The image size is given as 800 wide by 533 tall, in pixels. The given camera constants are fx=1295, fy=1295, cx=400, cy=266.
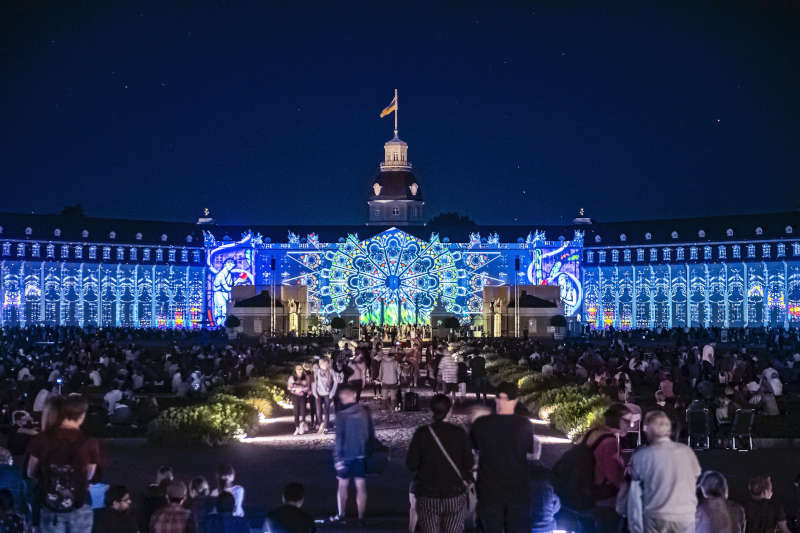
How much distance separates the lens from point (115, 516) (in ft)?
38.4

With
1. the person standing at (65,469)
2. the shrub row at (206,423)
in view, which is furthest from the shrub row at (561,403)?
the person standing at (65,469)

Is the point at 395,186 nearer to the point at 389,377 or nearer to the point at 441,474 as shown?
the point at 389,377

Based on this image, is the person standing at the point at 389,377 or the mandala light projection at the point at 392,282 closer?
the person standing at the point at 389,377

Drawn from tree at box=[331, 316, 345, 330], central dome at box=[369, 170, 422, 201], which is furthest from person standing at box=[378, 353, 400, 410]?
central dome at box=[369, 170, 422, 201]

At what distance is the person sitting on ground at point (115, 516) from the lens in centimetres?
1164

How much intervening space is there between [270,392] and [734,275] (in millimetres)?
98749

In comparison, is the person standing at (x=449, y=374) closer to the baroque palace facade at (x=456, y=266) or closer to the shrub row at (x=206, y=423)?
the shrub row at (x=206, y=423)

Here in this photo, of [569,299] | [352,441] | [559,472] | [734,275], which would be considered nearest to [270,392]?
[352,441]

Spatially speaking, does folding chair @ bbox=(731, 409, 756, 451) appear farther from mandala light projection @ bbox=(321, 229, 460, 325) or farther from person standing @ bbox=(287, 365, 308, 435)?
mandala light projection @ bbox=(321, 229, 460, 325)

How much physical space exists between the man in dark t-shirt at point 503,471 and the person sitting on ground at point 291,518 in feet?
5.12

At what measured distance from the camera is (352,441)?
50.8ft

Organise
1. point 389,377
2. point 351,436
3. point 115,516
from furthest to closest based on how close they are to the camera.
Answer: point 389,377 < point 351,436 < point 115,516

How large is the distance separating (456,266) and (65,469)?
107 m


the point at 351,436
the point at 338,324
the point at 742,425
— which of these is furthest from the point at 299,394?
the point at 338,324
